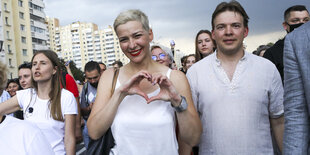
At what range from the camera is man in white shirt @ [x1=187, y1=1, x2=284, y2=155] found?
117 inches

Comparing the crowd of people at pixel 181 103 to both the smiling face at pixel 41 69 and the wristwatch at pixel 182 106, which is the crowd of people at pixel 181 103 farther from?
the smiling face at pixel 41 69

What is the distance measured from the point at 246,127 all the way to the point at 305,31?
1354 millimetres

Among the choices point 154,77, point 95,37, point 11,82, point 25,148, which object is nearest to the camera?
point 25,148

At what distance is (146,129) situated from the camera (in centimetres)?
268

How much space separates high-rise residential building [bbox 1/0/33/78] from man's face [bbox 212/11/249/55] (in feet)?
164

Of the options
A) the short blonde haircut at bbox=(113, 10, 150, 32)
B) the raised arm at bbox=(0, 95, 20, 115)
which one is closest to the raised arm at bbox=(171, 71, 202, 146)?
the short blonde haircut at bbox=(113, 10, 150, 32)

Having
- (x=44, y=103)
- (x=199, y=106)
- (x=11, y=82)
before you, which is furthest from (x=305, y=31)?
(x=11, y=82)

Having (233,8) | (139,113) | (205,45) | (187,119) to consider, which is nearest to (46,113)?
(139,113)

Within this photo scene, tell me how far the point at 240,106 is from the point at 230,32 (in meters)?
0.68

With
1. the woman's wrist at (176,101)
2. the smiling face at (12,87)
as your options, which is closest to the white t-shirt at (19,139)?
the woman's wrist at (176,101)

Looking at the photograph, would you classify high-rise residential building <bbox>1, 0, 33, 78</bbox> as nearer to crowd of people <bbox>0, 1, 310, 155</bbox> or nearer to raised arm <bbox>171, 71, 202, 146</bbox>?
crowd of people <bbox>0, 1, 310, 155</bbox>

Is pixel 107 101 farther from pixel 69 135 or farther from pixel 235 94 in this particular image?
pixel 69 135

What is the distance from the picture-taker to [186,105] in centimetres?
258

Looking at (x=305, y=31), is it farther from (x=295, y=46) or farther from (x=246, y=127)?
(x=246, y=127)
